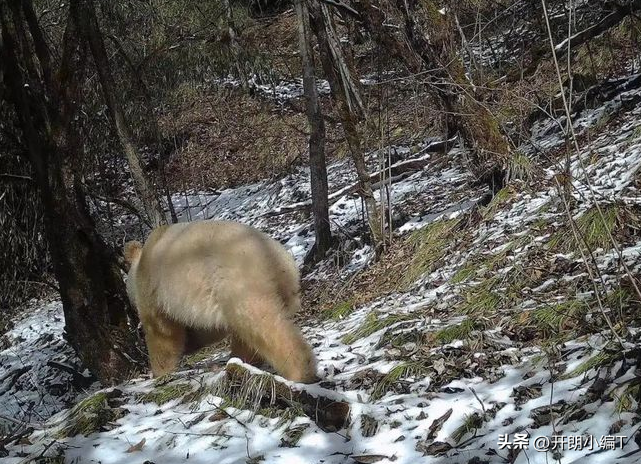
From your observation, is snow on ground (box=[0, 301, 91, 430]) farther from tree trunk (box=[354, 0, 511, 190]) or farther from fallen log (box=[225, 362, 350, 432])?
tree trunk (box=[354, 0, 511, 190])

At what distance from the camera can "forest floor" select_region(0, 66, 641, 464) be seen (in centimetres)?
333

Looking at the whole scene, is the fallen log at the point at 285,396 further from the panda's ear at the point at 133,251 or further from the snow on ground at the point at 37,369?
the snow on ground at the point at 37,369

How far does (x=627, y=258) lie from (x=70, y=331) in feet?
14.5

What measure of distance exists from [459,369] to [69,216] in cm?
358

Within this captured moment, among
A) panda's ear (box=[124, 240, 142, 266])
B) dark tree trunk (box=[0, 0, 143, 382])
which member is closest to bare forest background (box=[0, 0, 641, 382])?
dark tree trunk (box=[0, 0, 143, 382])

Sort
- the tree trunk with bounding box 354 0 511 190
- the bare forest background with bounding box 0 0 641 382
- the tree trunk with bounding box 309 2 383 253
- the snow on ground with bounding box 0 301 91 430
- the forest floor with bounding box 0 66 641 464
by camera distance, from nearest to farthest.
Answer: the forest floor with bounding box 0 66 641 464 → the bare forest background with bounding box 0 0 641 382 → the tree trunk with bounding box 354 0 511 190 → the snow on ground with bounding box 0 301 91 430 → the tree trunk with bounding box 309 2 383 253

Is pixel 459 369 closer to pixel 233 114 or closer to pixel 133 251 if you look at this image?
pixel 133 251

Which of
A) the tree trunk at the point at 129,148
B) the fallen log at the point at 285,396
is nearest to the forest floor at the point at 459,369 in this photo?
the fallen log at the point at 285,396

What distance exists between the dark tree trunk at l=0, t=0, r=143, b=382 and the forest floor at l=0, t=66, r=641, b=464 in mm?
688

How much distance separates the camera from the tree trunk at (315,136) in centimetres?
922

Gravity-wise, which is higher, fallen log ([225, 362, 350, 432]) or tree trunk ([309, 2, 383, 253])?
tree trunk ([309, 2, 383, 253])

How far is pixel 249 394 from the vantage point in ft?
13.8

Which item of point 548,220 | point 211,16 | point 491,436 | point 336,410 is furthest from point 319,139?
point 211,16

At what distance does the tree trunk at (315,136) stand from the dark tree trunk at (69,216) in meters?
3.50
